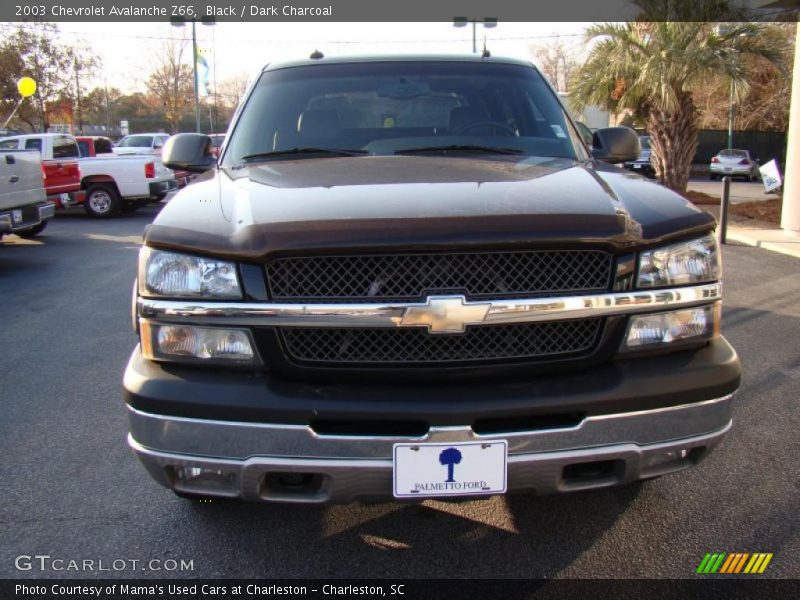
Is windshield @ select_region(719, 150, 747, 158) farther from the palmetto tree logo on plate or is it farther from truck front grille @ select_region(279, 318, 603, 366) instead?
the palmetto tree logo on plate

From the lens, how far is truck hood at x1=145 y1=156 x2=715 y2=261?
2180 millimetres

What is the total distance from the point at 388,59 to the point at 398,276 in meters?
2.13

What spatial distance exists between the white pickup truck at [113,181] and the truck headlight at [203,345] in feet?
47.2

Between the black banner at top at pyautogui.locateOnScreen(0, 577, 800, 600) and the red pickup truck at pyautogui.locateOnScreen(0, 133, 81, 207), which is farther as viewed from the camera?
the red pickup truck at pyautogui.locateOnScreen(0, 133, 81, 207)

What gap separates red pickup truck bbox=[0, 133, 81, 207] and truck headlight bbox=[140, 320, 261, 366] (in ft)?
45.6

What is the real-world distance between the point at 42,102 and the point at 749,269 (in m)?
A: 31.9


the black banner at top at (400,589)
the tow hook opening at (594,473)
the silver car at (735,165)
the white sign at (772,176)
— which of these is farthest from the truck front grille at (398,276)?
the silver car at (735,165)

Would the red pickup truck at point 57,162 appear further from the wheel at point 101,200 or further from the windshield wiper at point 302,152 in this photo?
the windshield wiper at point 302,152

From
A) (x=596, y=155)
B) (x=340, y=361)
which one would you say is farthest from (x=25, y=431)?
(x=596, y=155)

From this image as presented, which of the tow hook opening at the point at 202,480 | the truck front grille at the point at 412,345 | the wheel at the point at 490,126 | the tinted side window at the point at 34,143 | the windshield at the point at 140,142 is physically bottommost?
the tow hook opening at the point at 202,480

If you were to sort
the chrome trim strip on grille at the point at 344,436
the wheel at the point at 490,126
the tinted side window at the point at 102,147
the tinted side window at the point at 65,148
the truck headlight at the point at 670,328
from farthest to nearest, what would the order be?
1. the tinted side window at the point at 102,147
2. the tinted side window at the point at 65,148
3. the wheel at the point at 490,126
4. the truck headlight at the point at 670,328
5. the chrome trim strip on grille at the point at 344,436

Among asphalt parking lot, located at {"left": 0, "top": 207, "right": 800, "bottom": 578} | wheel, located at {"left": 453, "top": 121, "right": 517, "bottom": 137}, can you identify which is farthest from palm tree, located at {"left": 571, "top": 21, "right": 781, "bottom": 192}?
wheel, located at {"left": 453, "top": 121, "right": 517, "bottom": 137}

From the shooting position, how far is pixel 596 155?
3.87m

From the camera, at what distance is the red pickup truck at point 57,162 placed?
575 inches
